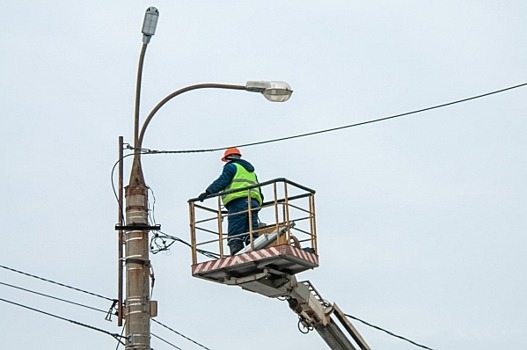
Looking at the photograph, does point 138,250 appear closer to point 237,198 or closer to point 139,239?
point 139,239

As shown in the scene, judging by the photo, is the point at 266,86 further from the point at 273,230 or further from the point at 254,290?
the point at 254,290

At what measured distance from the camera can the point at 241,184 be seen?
17.2 m

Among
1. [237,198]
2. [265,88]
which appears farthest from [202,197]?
[265,88]

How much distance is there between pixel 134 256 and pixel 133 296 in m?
0.52

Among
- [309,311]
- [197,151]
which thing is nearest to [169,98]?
[197,151]

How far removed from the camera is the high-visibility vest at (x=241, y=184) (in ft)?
56.1

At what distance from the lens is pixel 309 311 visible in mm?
19031

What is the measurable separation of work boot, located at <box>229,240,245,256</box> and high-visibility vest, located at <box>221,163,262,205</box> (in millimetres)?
Answer: 677

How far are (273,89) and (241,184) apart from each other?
8.97 feet

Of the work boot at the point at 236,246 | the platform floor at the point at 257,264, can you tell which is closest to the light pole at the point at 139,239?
the platform floor at the point at 257,264

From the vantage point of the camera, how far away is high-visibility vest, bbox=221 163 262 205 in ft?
56.1

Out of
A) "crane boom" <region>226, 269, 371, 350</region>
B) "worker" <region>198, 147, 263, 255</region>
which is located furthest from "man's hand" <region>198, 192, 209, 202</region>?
"crane boom" <region>226, 269, 371, 350</region>

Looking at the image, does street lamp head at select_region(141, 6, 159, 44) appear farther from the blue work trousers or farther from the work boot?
the work boot

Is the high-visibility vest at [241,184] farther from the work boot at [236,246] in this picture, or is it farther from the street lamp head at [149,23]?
the street lamp head at [149,23]
